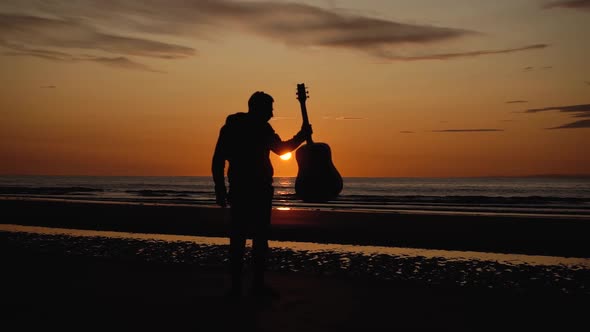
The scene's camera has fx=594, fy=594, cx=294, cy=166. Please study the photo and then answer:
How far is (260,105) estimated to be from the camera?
581 centimetres

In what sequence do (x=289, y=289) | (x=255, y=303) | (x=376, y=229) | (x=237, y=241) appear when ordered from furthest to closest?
(x=376, y=229), (x=289, y=289), (x=237, y=241), (x=255, y=303)

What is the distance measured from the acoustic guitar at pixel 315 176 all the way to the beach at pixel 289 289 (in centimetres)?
100

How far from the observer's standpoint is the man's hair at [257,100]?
5.80 metres

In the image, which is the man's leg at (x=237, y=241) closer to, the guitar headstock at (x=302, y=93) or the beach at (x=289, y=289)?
the beach at (x=289, y=289)

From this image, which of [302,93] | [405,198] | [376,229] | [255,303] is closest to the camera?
[255,303]

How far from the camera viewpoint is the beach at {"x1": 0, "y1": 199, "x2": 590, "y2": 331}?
444 cm

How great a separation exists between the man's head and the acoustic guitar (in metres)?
3.87

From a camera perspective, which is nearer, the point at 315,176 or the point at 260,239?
the point at 260,239

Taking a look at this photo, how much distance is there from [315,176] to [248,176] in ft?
13.9

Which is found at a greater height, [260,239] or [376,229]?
[260,239]

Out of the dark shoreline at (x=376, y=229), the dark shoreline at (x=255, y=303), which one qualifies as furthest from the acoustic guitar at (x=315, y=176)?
the dark shoreline at (x=255, y=303)

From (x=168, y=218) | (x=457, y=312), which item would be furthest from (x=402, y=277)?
(x=168, y=218)

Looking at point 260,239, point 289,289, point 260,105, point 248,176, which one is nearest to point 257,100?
point 260,105

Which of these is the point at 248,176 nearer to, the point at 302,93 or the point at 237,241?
the point at 237,241
